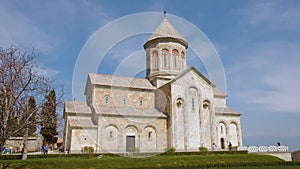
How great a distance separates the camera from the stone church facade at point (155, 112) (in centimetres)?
2633

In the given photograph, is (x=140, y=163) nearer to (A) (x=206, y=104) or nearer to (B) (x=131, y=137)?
(B) (x=131, y=137)

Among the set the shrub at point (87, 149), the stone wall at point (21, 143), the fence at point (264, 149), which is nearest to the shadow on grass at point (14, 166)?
the shrub at point (87, 149)

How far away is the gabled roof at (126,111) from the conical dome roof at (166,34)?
10463 mm

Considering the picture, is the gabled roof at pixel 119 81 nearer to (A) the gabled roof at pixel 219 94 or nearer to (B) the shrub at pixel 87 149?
(B) the shrub at pixel 87 149

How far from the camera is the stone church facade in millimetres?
26328

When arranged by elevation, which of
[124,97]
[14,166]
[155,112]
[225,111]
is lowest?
[14,166]

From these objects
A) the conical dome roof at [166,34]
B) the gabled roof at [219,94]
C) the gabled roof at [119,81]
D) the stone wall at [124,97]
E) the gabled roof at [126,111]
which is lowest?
the gabled roof at [126,111]

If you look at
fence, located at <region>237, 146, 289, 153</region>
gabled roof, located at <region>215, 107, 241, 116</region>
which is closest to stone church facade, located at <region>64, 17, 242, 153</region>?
gabled roof, located at <region>215, 107, 241, 116</region>

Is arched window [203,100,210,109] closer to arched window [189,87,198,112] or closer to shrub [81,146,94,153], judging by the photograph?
arched window [189,87,198,112]

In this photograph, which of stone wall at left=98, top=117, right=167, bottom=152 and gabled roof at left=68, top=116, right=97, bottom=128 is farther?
stone wall at left=98, top=117, right=167, bottom=152

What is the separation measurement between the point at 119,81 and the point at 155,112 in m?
6.20

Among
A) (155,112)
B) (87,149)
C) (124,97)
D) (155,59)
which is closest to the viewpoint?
(87,149)

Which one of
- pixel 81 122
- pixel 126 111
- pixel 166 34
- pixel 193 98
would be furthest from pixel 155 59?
pixel 81 122

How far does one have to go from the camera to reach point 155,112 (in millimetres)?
30109
